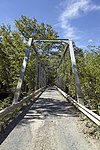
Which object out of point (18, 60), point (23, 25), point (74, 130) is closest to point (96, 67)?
point (74, 130)

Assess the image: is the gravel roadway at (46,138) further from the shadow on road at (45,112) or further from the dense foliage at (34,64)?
the dense foliage at (34,64)

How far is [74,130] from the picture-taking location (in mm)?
5266

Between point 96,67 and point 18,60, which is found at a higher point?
point 18,60

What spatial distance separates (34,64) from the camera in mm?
22031

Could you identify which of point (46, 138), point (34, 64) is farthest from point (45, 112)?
point (34, 64)

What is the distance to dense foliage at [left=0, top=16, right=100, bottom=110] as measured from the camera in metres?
10.8

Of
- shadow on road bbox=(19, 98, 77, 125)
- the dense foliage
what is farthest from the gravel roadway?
the dense foliage

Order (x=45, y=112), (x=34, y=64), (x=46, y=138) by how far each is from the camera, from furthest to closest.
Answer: (x=34, y=64) → (x=45, y=112) → (x=46, y=138)

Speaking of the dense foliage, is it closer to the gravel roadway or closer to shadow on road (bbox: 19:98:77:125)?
shadow on road (bbox: 19:98:77:125)

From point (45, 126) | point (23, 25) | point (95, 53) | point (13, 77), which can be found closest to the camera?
point (45, 126)

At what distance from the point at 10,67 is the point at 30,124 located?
56.7 feet

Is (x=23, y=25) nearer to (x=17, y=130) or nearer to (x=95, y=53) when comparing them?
(x=95, y=53)

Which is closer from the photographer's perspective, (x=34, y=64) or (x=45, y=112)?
(x=45, y=112)

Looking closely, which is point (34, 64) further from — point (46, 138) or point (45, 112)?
point (46, 138)
